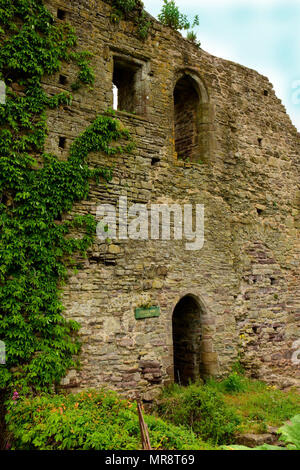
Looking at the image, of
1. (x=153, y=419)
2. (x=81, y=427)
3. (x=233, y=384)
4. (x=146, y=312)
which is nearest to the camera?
(x=81, y=427)

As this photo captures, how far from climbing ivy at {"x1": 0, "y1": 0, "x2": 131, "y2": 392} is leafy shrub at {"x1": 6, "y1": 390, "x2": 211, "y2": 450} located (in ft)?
1.63

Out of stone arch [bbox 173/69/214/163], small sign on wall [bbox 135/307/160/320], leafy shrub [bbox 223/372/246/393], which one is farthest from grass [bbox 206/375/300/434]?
stone arch [bbox 173/69/214/163]

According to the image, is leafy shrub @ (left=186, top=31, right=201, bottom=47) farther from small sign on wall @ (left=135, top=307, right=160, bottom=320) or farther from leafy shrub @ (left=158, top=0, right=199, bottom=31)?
small sign on wall @ (left=135, top=307, right=160, bottom=320)

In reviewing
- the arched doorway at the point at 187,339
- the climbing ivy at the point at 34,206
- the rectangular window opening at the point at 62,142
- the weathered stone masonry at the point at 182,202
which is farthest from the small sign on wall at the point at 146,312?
the rectangular window opening at the point at 62,142

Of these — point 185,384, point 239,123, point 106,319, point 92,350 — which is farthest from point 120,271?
point 239,123

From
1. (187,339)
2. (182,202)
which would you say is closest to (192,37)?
(182,202)

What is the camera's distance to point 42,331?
18.7 feet

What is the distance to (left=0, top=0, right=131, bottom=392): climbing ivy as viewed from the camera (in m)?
5.50

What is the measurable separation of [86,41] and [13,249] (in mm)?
4334

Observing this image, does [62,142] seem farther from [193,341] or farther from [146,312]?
[193,341]

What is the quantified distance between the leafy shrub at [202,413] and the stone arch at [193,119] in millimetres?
5174

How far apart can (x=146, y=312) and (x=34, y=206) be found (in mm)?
2911

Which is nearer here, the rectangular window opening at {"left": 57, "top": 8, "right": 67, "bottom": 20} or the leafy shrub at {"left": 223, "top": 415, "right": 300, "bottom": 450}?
the leafy shrub at {"left": 223, "top": 415, "right": 300, "bottom": 450}

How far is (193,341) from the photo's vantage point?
8.34m
